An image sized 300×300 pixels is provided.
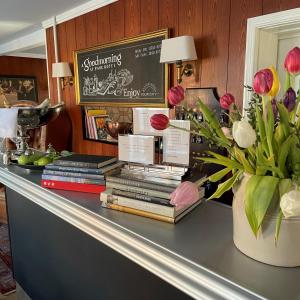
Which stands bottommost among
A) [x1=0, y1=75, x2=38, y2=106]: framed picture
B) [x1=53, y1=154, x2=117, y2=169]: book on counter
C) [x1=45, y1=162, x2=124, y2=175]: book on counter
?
[x1=45, y1=162, x2=124, y2=175]: book on counter

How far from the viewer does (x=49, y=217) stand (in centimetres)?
136

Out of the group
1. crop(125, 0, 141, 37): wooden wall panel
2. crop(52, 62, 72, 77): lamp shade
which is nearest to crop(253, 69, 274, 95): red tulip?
crop(125, 0, 141, 37): wooden wall panel

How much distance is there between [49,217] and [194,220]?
769 millimetres

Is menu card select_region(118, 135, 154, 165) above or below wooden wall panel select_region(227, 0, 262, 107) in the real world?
below

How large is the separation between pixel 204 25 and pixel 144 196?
72.2 inches

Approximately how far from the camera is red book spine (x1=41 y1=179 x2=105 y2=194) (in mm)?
1101

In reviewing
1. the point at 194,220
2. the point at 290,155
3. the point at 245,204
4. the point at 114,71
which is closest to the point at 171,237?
the point at 194,220

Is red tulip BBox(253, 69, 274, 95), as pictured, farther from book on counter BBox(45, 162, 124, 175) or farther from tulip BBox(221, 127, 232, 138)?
book on counter BBox(45, 162, 124, 175)

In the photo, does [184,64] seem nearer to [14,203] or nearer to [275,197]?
[14,203]

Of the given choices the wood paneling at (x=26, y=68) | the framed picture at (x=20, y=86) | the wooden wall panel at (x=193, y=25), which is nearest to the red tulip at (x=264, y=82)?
the wooden wall panel at (x=193, y=25)

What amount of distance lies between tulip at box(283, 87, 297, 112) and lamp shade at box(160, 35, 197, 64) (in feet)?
5.55

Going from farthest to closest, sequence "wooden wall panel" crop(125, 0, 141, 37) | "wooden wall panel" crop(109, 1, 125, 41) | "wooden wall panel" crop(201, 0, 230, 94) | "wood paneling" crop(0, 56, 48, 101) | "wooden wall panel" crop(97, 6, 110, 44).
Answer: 1. "wood paneling" crop(0, 56, 48, 101)
2. "wooden wall panel" crop(97, 6, 110, 44)
3. "wooden wall panel" crop(109, 1, 125, 41)
4. "wooden wall panel" crop(125, 0, 141, 37)
5. "wooden wall panel" crop(201, 0, 230, 94)

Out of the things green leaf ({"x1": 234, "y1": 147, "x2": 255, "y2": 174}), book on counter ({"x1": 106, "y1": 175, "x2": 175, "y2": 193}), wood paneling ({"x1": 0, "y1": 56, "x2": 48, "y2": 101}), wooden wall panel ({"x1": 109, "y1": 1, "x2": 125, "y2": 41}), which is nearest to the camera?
green leaf ({"x1": 234, "y1": 147, "x2": 255, "y2": 174})

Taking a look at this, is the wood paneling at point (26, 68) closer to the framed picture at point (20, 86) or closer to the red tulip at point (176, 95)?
the framed picture at point (20, 86)
